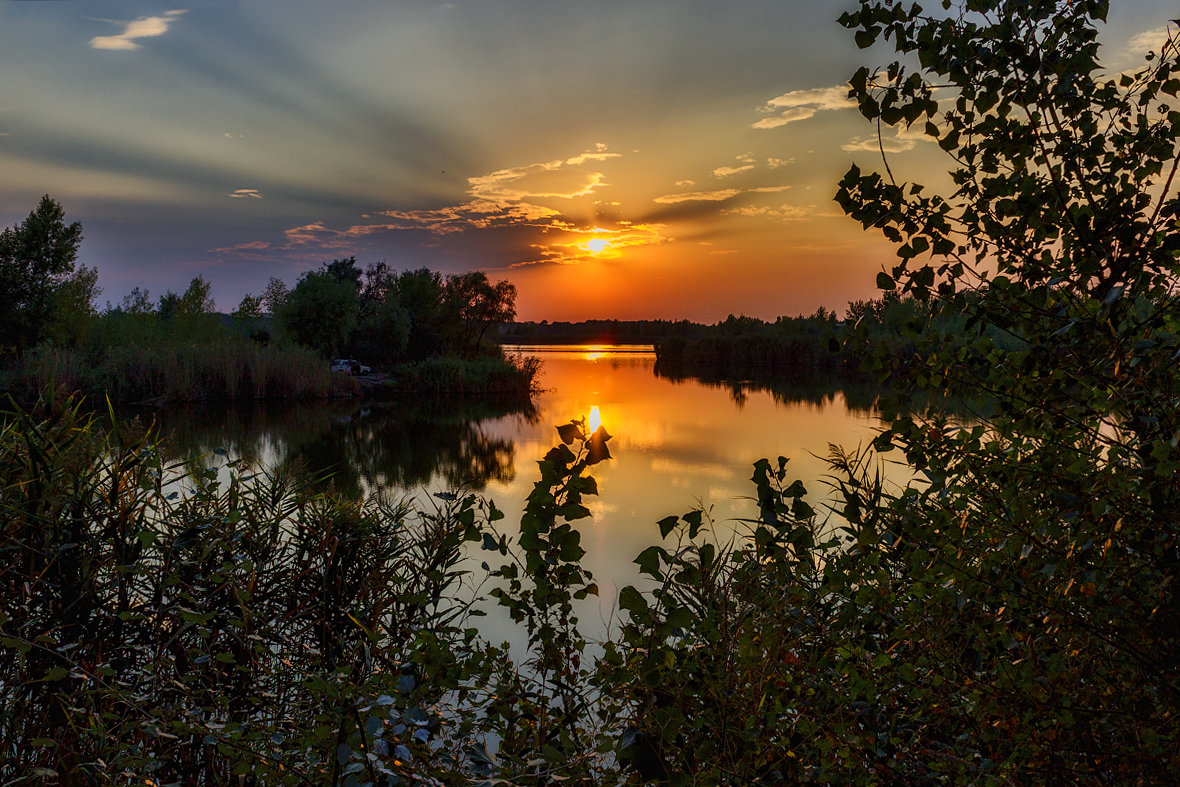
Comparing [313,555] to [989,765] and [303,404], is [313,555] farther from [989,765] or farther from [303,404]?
[303,404]

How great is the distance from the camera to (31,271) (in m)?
33.8

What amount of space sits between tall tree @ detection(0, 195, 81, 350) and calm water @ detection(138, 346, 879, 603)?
1665cm

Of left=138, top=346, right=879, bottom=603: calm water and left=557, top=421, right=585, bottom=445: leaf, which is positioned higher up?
left=557, top=421, right=585, bottom=445: leaf

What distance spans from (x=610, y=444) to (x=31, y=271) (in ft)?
110

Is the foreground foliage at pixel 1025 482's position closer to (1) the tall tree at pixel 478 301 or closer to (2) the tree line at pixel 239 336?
(2) the tree line at pixel 239 336

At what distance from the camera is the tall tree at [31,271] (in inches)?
1303

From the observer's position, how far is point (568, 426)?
243 centimetres

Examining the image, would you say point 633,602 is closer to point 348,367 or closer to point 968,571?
point 968,571

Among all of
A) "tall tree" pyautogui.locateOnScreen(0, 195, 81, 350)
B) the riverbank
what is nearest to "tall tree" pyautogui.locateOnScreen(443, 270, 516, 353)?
the riverbank

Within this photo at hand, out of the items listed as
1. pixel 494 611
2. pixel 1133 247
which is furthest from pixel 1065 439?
pixel 494 611

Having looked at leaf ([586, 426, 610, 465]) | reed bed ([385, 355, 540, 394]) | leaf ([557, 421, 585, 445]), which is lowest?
reed bed ([385, 355, 540, 394])

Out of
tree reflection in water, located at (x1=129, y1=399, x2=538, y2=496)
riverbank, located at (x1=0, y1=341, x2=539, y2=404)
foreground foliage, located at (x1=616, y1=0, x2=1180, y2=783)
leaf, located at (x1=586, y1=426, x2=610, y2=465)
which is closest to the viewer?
foreground foliage, located at (x1=616, y1=0, x2=1180, y2=783)

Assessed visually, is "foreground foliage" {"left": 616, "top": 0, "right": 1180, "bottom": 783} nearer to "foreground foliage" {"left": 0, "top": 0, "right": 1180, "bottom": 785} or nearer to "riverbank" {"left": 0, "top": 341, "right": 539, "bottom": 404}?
"foreground foliage" {"left": 0, "top": 0, "right": 1180, "bottom": 785}

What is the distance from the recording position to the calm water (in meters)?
11.3
